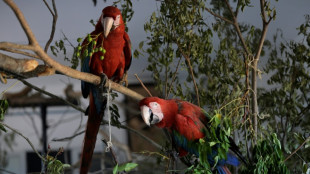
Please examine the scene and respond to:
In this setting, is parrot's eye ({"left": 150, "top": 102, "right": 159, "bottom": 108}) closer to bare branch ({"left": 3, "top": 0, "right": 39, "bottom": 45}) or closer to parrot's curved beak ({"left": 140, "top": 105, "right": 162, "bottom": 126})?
parrot's curved beak ({"left": 140, "top": 105, "right": 162, "bottom": 126})

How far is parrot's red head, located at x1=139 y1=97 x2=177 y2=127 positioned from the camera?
105 cm

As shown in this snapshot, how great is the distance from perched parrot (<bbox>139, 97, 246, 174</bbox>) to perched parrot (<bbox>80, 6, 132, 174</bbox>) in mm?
157

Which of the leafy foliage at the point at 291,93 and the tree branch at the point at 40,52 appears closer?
the tree branch at the point at 40,52

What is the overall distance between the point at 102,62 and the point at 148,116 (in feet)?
0.86

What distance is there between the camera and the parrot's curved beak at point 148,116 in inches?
41.2

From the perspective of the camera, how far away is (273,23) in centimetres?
218

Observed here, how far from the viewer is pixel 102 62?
1217 millimetres

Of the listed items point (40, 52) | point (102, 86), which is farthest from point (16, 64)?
point (102, 86)

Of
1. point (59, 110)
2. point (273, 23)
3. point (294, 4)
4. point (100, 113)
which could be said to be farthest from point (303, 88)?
point (59, 110)

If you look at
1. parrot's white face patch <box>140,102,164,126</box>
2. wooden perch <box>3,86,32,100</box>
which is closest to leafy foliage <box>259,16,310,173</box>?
parrot's white face patch <box>140,102,164,126</box>

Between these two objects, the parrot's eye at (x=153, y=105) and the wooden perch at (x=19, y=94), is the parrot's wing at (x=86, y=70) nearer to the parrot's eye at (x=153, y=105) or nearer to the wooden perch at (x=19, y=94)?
the parrot's eye at (x=153, y=105)

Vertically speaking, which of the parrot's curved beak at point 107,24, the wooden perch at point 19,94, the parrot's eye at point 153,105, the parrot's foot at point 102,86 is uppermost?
the parrot's curved beak at point 107,24

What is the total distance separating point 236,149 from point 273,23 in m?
1.27

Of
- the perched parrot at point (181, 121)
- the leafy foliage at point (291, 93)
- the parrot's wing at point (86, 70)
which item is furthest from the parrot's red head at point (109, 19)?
the leafy foliage at point (291, 93)
